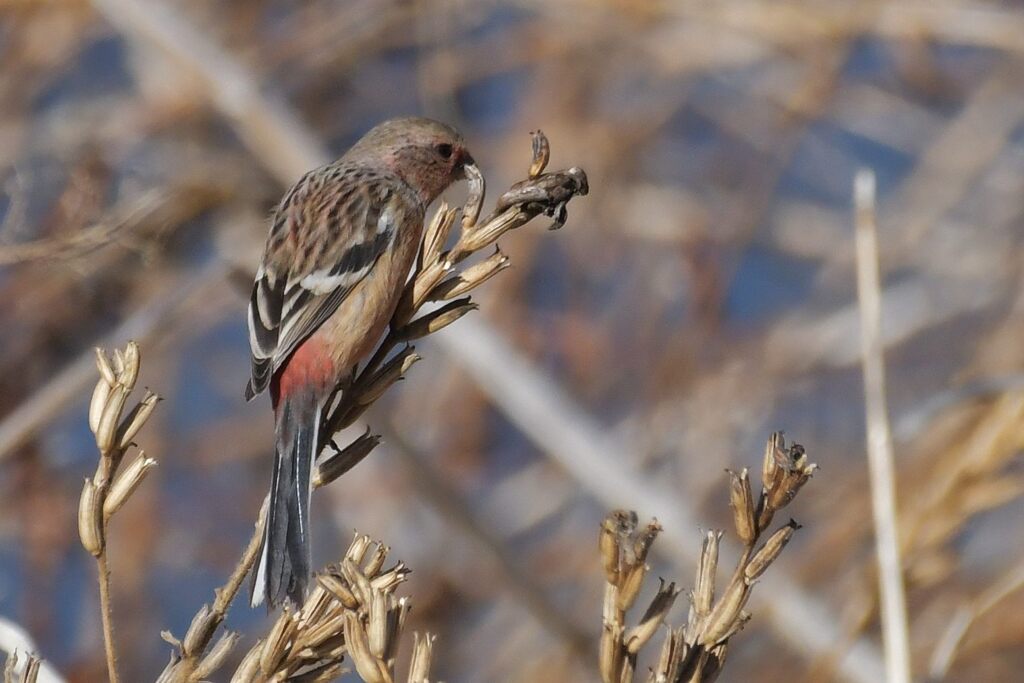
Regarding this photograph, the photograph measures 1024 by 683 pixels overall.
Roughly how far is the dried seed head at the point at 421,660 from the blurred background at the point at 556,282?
2.66m

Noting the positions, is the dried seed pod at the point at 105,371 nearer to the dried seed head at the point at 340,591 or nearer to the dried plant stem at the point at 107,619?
the dried plant stem at the point at 107,619

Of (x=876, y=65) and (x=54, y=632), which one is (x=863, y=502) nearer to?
(x=876, y=65)

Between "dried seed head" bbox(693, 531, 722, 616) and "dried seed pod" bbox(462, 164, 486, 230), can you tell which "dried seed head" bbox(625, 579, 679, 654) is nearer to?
"dried seed head" bbox(693, 531, 722, 616)

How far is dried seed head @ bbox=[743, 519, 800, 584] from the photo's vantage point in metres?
1.90

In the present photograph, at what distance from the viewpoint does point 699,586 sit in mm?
1880

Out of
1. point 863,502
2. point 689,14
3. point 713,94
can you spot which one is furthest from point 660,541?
point 713,94

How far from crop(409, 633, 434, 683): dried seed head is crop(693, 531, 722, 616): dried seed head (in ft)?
1.32

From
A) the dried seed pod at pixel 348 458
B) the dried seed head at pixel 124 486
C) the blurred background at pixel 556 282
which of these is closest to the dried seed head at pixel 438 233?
the dried seed pod at pixel 348 458

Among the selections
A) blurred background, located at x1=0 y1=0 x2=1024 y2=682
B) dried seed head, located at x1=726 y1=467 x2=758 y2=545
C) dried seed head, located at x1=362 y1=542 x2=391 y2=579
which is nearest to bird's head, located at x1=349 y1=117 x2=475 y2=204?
blurred background, located at x1=0 y1=0 x2=1024 y2=682

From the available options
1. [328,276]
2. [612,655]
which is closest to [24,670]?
[612,655]

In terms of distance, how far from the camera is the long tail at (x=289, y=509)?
7.40 ft

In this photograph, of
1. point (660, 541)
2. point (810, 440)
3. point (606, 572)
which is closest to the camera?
point (606, 572)

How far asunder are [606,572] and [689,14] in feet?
12.7

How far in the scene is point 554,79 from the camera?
6.39 metres
